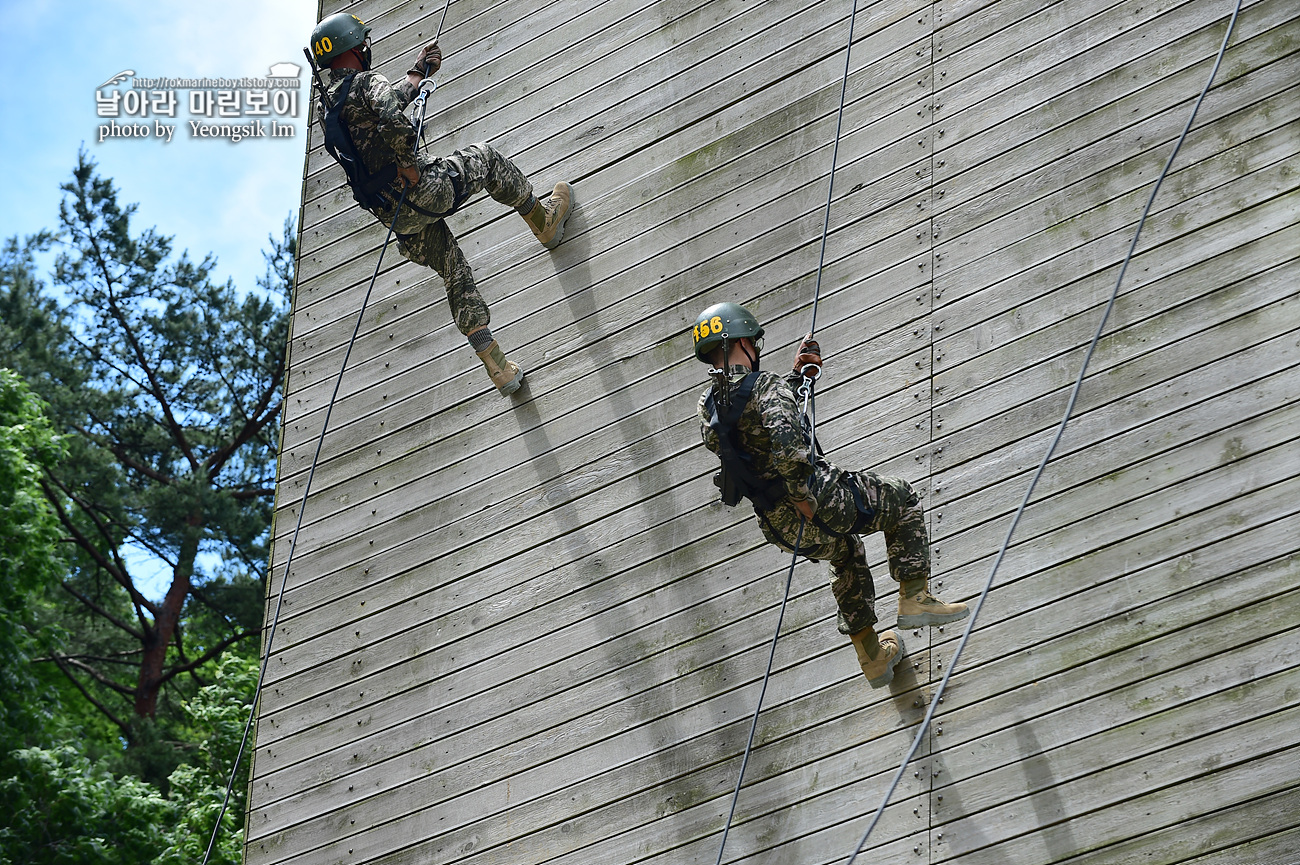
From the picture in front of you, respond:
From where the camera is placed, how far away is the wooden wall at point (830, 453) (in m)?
4.82

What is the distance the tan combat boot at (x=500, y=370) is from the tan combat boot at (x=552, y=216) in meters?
0.70

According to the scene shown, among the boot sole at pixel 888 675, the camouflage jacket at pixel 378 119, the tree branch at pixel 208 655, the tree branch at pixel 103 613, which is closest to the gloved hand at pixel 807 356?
the boot sole at pixel 888 675

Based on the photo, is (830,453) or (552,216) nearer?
(830,453)

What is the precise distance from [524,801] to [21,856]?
36.5 ft

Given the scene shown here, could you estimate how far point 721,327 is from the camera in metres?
4.87

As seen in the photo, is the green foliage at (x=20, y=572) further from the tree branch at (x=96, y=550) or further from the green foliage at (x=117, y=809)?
the tree branch at (x=96, y=550)

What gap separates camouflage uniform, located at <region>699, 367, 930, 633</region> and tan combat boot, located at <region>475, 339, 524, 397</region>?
6.43 feet

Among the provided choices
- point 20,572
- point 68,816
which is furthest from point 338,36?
point 68,816

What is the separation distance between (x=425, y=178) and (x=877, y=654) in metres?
3.01

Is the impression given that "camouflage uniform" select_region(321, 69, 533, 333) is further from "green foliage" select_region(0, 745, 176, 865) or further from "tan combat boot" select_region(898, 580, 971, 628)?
"green foliage" select_region(0, 745, 176, 865)

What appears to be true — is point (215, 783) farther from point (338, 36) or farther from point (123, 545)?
point (338, 36)

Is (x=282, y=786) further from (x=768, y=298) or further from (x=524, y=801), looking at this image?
(x=768, y=298)

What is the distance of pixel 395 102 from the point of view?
6117 mm

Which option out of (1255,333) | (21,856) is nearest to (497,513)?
(1255,333)
